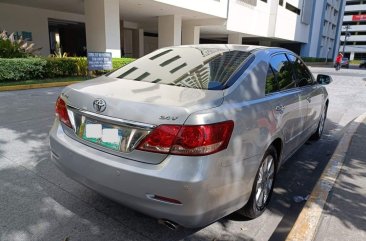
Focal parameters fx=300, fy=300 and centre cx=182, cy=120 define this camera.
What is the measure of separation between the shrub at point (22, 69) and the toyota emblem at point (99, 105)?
9234 millimetres

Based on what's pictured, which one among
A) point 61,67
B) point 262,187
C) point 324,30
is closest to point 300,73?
point 262,187

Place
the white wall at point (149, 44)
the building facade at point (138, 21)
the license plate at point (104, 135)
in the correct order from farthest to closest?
the white wall at point (149, 44), the building facade at point (138, 21), the license plate at point (104, 135)

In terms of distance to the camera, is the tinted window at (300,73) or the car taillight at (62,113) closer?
the car taillight at (62,113)

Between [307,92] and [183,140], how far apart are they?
2.61m

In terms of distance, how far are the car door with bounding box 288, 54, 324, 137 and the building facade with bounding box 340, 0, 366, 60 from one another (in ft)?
283

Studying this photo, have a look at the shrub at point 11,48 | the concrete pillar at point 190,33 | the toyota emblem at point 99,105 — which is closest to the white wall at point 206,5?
the concrete pillar at point 190,33

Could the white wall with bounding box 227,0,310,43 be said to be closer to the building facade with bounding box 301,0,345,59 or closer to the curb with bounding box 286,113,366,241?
the building facade with bounding box 301,0,345,59

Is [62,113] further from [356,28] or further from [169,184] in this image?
[356,28]

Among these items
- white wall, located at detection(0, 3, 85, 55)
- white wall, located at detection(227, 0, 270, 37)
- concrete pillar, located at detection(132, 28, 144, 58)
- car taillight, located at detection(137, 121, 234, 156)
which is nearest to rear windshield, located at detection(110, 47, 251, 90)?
car taillight, located at detection(137, 121, 234, 156)

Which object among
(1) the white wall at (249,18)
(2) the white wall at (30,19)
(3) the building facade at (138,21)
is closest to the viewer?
(3) the building facade at (138,21)

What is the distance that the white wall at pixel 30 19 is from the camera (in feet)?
56.5

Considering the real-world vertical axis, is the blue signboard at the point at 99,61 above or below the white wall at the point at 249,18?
below

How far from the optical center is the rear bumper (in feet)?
6.65

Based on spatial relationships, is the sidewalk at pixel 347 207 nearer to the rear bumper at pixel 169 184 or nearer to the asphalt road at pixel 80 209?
the asphalt road at pixel 80 209
